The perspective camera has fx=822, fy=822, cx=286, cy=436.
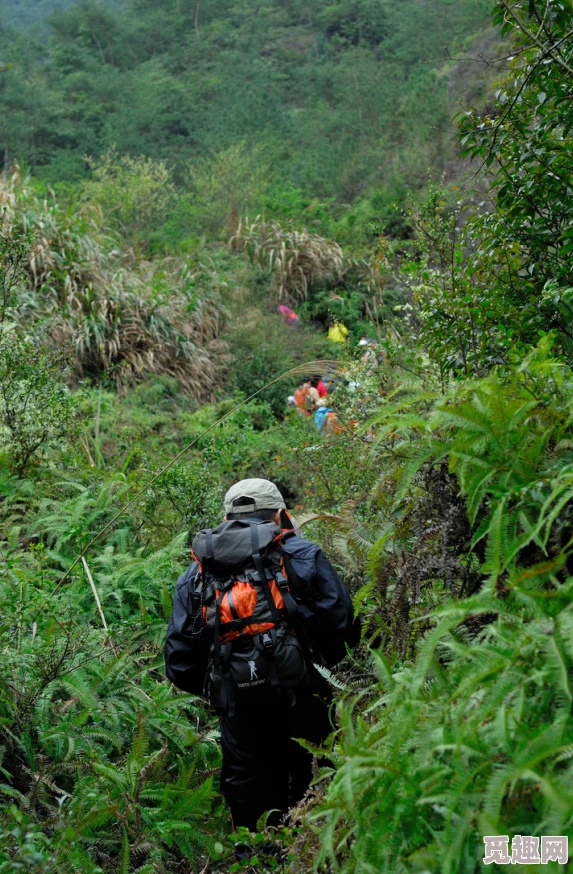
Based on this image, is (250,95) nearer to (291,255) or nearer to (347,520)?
(291,255)

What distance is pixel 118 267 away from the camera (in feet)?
43.8

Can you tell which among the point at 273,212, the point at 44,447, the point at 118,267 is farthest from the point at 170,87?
the point at 44,447

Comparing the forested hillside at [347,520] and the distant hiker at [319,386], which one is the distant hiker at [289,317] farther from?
the distant hiker at [319,386]

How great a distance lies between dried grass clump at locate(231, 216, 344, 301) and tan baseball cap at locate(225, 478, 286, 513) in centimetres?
1259

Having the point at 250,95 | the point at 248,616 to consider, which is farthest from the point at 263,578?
the point at 250,95

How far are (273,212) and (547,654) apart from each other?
1822cm

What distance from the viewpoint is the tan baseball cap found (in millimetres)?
3688

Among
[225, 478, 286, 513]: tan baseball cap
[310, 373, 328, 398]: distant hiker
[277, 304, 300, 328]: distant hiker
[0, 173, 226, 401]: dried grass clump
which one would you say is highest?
[225, 478, 286, 513]: tan baseball cap

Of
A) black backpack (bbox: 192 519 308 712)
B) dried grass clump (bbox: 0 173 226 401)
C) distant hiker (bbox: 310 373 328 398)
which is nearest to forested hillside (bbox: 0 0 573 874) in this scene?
dried grass clump (bbox: 0 173 226 401)

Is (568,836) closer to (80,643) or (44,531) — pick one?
A: (80,643)

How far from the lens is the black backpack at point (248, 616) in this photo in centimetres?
329

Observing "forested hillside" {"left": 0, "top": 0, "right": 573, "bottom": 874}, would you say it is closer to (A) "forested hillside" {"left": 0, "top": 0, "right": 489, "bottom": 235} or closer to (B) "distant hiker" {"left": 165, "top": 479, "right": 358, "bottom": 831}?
(B) "distant hiker" {"left": 165, "top": 479, "right": 358, "bottom": 831}

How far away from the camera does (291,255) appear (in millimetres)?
16625

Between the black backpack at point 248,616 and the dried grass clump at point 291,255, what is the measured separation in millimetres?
13025
